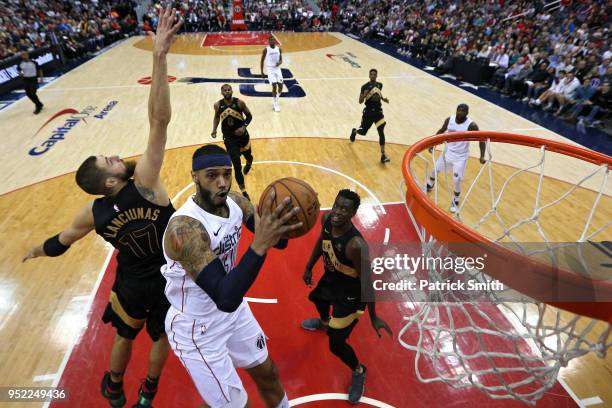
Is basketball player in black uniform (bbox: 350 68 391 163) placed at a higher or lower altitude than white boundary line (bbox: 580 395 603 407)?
higher

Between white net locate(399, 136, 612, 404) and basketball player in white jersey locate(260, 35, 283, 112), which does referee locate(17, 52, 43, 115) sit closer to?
basketball player in white jersey locate(260, 35, 283, 112)

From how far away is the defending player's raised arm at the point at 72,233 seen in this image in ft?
9.14

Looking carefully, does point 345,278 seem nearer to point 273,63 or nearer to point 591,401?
point 591,401

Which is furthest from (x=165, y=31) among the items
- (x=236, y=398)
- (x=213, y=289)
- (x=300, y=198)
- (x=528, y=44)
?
(x=528, y=44)

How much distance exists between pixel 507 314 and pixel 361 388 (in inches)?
74.9

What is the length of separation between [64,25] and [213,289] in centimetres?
2101

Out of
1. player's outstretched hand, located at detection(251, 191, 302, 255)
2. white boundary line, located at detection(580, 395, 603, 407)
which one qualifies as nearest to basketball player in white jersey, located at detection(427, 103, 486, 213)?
white boundary line, located at detection(580, 395, 603, 407)

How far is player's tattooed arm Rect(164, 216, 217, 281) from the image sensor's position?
204 centimetres

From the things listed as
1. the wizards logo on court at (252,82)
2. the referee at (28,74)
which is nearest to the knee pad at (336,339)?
the wizards logo on court at (252,82)

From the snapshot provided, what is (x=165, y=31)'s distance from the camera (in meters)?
2.35

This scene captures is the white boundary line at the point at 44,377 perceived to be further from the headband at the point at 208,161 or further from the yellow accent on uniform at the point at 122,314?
the headband at the point at 208,161

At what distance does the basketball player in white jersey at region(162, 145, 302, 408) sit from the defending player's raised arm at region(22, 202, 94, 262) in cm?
81

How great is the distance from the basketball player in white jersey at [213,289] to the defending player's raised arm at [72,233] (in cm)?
81

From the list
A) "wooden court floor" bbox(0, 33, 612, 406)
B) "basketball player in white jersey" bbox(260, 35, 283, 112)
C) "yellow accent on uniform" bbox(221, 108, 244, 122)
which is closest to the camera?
"wooden court floor" bbox(0, 33, 612, 406)
